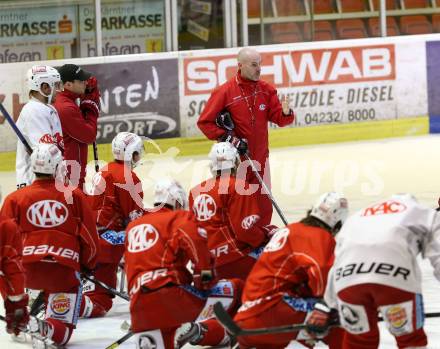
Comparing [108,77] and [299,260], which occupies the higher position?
[108,77]

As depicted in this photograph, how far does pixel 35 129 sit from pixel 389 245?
A: 3.75 m

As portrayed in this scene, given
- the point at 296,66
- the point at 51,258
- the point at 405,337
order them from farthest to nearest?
the point at 296,66
the point at 51,258
the point at 405,337

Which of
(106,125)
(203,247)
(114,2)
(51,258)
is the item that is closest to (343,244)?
(203,247)

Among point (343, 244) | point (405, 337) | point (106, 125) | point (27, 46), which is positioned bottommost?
point (405, 337)

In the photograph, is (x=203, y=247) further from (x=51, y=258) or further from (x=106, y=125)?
(x=106, y=125)

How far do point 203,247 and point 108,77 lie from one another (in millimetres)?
8443

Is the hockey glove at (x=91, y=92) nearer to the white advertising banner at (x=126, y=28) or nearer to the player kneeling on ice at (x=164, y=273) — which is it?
the player kneeling on ice at (x=164, y=273)

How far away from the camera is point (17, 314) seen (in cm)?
692

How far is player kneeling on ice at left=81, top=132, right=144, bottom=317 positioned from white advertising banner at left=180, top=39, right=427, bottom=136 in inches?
269

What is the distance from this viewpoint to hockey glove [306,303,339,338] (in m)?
6.11

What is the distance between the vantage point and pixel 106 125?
14.9 metres

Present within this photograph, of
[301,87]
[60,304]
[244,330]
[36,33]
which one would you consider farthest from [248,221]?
[301,87]

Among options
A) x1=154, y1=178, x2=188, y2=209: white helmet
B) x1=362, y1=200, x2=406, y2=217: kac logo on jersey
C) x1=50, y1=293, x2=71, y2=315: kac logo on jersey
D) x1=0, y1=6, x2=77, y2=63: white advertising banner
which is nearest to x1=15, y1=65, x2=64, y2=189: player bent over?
x1=50, y1=293, x2=71, y2=315: kac logo on jersey

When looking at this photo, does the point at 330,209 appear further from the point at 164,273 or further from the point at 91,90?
the point at 91,90
